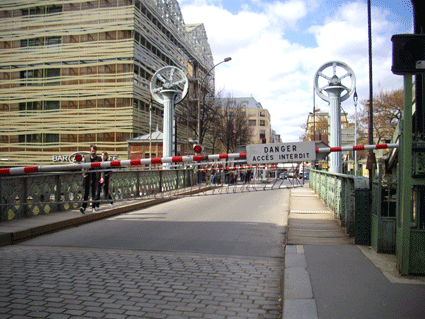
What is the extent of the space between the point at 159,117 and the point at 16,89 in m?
17.1

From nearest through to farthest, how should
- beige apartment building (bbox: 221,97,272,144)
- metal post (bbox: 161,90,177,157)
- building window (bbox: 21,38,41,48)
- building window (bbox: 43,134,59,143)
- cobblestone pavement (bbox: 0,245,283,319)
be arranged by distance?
cobblestone pavement (bbox: 0,245,283,319) < metal post (bbox: 161,90,177,157) < building window (bbox: 43,134,59,143) < building window (bbox: 21,38,41,48) < beige apartment building (bbox: 221,97,272,144)

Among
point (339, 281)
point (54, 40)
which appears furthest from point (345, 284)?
point (54, 40)

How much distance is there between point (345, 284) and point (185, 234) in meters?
4.74

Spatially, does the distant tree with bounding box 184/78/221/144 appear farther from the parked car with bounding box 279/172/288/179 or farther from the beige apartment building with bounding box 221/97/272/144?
the beige apartment building with bounding box 221/97/272/144

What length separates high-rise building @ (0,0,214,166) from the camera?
4234cm

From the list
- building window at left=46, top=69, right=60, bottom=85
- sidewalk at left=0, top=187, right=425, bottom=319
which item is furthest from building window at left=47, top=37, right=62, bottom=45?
sidewalk at left=0, top=187, right=425, bottom=319

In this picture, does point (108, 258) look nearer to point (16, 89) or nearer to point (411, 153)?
point (411, 153)

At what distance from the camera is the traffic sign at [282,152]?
7.09 metres

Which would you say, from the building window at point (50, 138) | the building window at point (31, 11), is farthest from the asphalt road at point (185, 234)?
the building window at point (31, 11)

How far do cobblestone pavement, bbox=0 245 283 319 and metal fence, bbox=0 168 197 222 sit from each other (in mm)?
2609

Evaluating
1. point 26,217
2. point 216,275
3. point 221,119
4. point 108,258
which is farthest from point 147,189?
point 221,119

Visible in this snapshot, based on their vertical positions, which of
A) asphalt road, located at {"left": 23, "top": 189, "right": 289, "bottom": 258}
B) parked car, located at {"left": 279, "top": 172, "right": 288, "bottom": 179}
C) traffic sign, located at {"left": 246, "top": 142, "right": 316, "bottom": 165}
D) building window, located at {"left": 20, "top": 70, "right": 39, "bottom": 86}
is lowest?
asphalt road, located at {"left": 23, "top": 189, "right": 289, "bottom": 258}

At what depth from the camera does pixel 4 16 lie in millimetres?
45594

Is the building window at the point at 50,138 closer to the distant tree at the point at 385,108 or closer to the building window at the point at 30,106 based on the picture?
the building window at the point at 30,106
